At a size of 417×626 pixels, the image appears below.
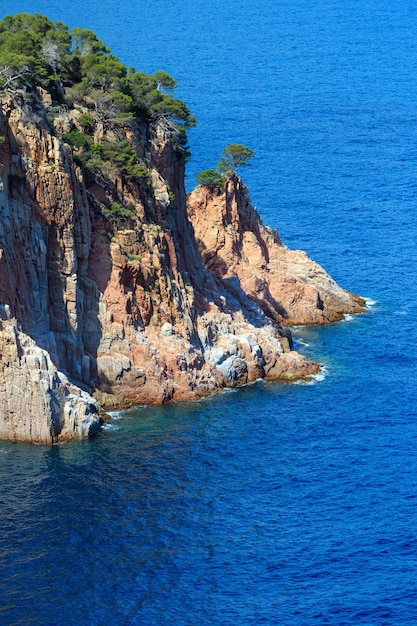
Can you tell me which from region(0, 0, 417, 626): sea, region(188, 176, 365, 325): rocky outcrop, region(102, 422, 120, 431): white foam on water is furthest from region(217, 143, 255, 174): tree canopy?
region(102, 422, 120, 431): white foam on water

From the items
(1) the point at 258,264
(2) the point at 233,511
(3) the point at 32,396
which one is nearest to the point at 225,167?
(1) the point at 258,264

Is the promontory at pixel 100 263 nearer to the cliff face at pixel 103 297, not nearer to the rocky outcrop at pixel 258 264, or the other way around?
the cliff face at pixel 103 297

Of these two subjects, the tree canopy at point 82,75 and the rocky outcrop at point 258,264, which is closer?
the tree canopy at point 82,75

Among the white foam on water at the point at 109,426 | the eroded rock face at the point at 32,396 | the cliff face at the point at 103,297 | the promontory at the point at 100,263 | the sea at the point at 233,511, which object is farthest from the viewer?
the white foam on water at the point at 109,426

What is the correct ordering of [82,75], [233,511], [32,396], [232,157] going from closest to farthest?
[233,511] < [32,396] < [82,75] < [232,157]

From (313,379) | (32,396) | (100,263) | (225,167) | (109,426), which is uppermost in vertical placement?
(225,167)

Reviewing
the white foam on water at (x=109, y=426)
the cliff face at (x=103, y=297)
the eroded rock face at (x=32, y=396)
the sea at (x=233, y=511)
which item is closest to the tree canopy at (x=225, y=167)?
the cliff face at (x=103, y=297)

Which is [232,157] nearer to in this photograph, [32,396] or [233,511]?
[32,396]
